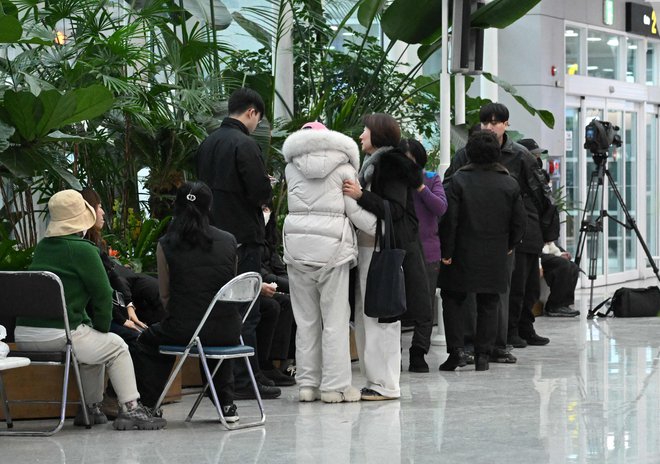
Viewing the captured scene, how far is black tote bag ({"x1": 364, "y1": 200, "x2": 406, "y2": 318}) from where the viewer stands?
278 inches

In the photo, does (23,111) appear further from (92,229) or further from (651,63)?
(651,63)

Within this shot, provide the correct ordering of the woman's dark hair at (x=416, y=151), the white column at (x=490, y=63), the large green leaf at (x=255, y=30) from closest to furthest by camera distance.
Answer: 1. the woman's dark hair at (x=416, y=151)
2. the large green leaf at (x=255, y=30)
3. the white column at (x=490, y=63)

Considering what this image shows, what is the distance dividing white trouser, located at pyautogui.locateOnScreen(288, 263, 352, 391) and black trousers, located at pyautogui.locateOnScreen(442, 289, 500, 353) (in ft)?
4.98

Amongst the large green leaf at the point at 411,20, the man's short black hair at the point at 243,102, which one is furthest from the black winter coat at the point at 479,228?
the large green leaf at the point at 411,20

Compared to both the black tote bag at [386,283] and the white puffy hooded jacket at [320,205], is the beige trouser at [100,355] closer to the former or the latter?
the white puffy hooded jacket at [320,205]

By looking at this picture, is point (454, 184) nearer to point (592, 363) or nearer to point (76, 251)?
point (592, 363)

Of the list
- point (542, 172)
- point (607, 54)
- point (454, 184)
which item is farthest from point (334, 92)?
point (607, 54)

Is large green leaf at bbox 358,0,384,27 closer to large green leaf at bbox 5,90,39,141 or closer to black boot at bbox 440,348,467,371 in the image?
black boot at bbox 440,348,467,371

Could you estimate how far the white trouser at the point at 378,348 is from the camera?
7219 mm

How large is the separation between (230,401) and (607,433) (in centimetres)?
184

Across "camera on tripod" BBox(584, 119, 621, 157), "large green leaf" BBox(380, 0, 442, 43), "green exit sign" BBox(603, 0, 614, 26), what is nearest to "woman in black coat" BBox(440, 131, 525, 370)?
"large green leaf" BBox(380, 0, 442, 43)

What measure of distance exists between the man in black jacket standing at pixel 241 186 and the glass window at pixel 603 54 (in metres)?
10.5

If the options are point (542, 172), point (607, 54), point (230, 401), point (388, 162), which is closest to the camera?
point (230, 401)

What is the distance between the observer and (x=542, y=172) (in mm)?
9805
